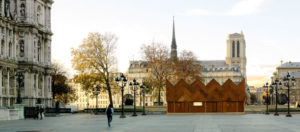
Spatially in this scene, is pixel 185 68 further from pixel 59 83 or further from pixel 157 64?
pixel 59 83

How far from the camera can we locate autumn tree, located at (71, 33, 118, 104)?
7812cm

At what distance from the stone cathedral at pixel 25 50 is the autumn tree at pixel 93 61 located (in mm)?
5013

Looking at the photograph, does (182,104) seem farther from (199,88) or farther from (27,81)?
(27,81)

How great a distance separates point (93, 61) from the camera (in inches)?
3093

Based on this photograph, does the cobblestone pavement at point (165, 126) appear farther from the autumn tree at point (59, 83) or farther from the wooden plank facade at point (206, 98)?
the autumn tree at point (59, 83)

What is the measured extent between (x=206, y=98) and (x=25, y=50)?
27.0 meters

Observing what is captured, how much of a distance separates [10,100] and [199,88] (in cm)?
2610

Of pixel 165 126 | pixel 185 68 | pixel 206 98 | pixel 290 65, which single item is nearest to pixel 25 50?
pixel 206 98

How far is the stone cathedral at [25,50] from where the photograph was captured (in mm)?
64750

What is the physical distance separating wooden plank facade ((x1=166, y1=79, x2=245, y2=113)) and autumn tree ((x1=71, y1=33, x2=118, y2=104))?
15.4 m

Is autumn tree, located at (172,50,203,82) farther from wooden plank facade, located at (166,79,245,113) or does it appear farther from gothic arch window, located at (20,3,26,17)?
gothic arch window, located at (20,3,26,17)

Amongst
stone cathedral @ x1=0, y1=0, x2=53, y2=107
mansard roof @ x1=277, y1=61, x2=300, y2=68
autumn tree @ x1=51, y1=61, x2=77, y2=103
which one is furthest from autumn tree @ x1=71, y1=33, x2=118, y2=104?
mansard roof @ x1=277, y1=61, x2=300, y2=68

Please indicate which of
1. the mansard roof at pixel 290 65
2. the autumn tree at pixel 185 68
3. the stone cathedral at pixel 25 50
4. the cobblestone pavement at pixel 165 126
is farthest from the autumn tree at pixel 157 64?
the mansard roof at pixel 290 65

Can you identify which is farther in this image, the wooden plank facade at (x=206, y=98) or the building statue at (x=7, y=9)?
the building statue at (x=7, y=9)
